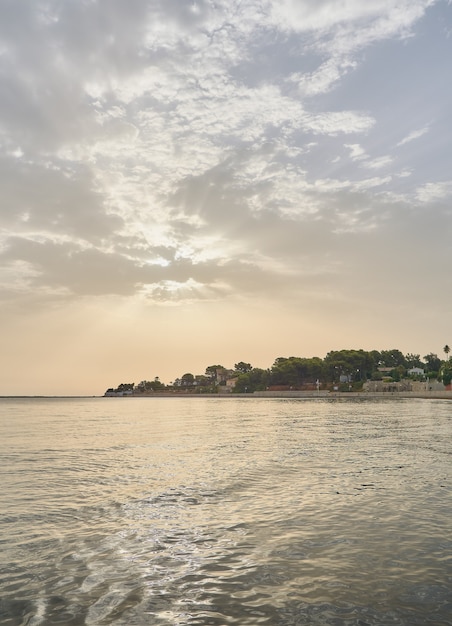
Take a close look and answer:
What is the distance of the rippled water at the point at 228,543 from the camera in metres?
8.09

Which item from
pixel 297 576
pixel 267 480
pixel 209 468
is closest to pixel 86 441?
pixel 209 468

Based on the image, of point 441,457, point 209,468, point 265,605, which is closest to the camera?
point 265,605

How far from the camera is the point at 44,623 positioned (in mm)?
7543

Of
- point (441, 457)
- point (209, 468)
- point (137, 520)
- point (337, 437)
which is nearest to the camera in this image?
point (137, 520)

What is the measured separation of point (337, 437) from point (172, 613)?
3249cm

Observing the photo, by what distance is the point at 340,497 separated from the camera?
16.7m

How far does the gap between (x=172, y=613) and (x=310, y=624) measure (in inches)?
87.9

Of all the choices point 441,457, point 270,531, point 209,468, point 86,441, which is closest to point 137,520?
point 270,531

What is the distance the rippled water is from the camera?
26.5ft

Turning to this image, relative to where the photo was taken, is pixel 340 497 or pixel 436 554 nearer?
pixel 436 554

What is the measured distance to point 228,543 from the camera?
11.8 meters

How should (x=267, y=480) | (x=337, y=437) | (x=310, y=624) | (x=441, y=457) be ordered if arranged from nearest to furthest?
(x=310, y=624) → (x=267, y=480) → (x=441, y=457) → (x=337, y=437)

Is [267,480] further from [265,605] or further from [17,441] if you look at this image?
[17,441]

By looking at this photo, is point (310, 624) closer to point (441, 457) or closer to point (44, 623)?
point (44, 623)
